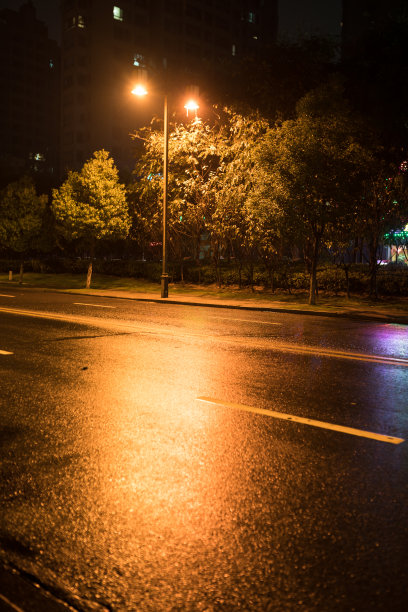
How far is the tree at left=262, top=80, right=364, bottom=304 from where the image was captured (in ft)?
63.0

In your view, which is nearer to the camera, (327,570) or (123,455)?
(327,570)

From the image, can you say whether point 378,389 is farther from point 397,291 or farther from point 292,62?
point 292,62

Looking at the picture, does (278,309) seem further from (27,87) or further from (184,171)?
(27,87)

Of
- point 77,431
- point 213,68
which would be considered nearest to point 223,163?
point 213,68

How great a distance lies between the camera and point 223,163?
26000 millimetres

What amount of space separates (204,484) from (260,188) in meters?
16.7

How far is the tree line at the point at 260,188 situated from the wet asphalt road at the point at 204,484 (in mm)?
11906

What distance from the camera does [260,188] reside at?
19.7 m

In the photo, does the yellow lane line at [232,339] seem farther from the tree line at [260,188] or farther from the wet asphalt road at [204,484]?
the tree line at [260,188]

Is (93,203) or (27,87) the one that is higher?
(27,87)

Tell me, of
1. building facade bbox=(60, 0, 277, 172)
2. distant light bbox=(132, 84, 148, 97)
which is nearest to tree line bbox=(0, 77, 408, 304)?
distant light bbox=(132, 84, 148, 97)

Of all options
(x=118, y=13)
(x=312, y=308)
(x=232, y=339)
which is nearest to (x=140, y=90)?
(x=312, y=308)

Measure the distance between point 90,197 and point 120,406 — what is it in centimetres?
2355

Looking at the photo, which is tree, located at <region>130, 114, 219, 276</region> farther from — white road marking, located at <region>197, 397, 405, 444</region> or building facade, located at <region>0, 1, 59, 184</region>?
building facade, located at <region>0, 1, 59, 184</region>
